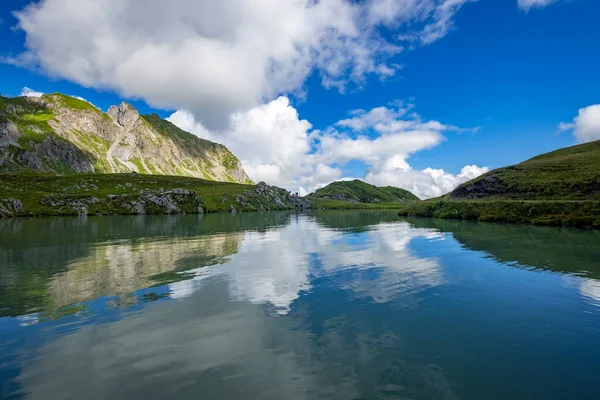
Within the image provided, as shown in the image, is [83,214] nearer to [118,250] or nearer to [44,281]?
[118,250]

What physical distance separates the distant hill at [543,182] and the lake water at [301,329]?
7920 centimetres

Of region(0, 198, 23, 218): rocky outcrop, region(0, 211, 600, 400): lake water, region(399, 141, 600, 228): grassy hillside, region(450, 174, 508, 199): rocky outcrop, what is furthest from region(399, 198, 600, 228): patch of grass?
region(0, 198, 23, 218): rocky outcrop

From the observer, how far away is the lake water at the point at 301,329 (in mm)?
12117

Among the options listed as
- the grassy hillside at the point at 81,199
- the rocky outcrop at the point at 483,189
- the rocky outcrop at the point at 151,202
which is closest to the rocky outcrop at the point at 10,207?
the grassy hillside at the point at 81,199

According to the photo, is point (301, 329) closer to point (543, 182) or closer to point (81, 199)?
point (543, 182)

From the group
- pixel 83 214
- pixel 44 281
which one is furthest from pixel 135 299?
pixel 83 214

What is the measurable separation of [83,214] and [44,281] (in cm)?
13616

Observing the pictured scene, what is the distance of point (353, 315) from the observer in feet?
63.6

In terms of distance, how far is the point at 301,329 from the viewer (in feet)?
57.3

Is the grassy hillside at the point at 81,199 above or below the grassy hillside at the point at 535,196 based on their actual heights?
above

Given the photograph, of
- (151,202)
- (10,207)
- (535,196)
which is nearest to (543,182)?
(535,196)

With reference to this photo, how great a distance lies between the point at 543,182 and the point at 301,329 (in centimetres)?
12563

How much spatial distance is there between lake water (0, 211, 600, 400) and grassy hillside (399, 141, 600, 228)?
48.9m

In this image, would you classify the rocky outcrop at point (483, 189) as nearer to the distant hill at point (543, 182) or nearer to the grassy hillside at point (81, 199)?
the distant hill at point (543, 182)
